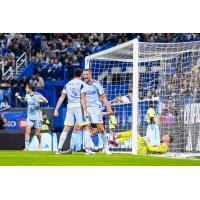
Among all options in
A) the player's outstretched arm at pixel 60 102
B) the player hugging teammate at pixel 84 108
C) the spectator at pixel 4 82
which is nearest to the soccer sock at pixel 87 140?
the player hugging teammate at pixel 84 108

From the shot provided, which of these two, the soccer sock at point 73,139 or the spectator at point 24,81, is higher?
the spectator at point 24,81

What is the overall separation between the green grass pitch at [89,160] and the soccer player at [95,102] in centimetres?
67

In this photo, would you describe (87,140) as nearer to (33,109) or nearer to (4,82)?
(33,109)

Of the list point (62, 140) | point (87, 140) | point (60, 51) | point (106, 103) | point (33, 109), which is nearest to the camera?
point (62, 140)

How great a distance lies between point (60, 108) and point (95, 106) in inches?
35.3

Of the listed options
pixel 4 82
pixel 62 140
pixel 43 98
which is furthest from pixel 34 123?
pixel 62 140

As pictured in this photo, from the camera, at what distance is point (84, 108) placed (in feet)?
42.4

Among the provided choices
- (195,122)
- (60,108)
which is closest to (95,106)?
(60,108)

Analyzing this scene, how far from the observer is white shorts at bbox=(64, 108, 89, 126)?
13.0m

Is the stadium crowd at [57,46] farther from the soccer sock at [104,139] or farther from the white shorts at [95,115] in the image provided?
the soccer sock at [104,139]

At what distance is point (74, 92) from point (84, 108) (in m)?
0.35

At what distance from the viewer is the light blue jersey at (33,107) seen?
14.0 m

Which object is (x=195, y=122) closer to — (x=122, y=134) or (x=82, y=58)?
(x=122, y=134)

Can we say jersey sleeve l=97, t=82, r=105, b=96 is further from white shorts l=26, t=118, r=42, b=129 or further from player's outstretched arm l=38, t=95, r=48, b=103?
white shorts l=26, t=118, r=42, b=129
